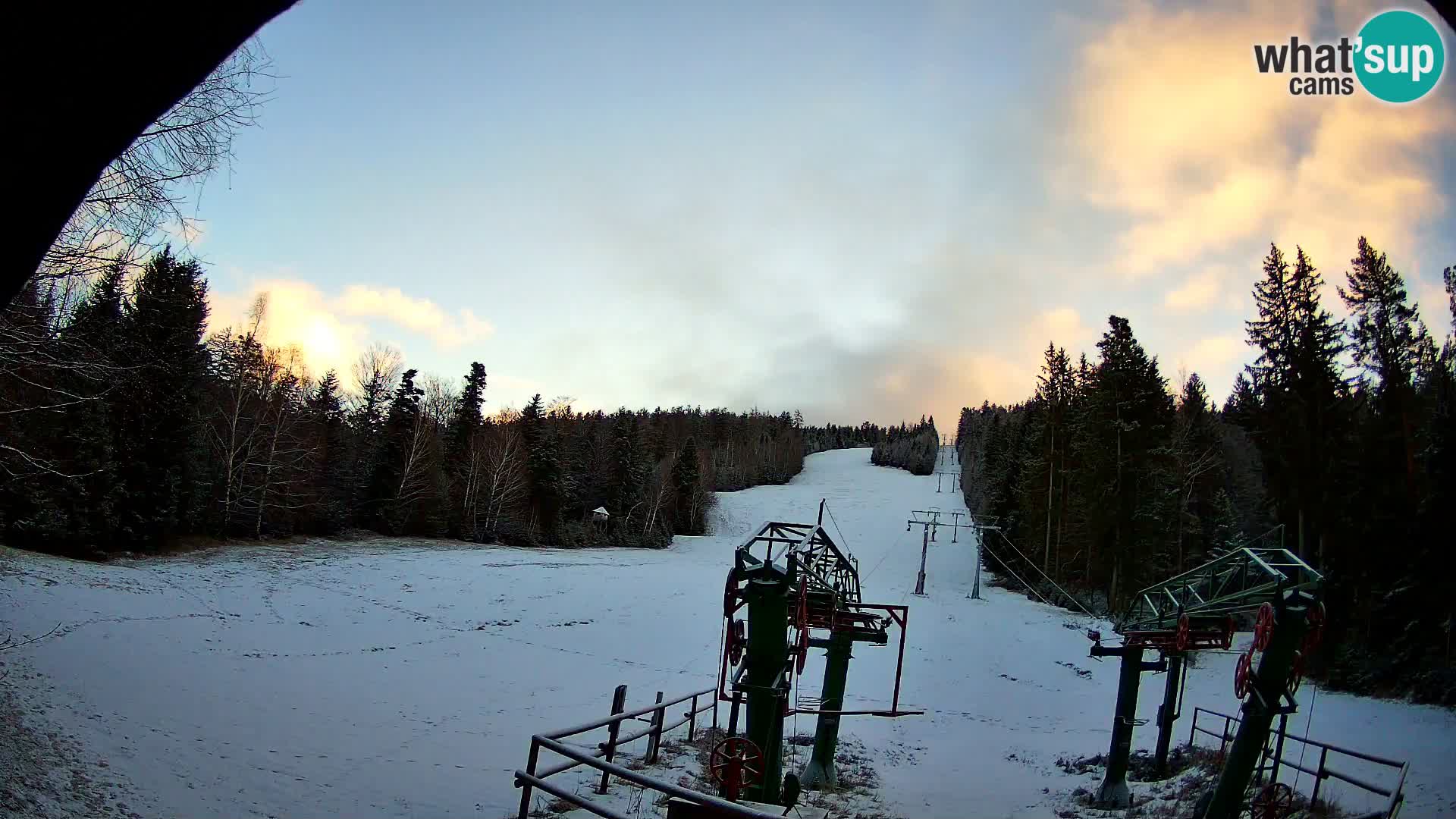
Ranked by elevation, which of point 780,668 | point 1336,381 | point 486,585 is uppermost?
point 1336,381

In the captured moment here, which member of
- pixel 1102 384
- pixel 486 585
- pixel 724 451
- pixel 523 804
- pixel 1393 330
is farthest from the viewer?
pixel 724 451

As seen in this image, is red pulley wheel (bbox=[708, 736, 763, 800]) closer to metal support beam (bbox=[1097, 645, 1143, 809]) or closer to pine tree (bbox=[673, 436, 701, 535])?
metal support beam (bbox=[1097, 645, 1143, 809])

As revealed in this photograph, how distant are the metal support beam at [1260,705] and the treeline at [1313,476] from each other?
2.59 meters

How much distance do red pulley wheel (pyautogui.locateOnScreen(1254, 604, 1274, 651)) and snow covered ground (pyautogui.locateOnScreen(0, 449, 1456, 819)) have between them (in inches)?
178

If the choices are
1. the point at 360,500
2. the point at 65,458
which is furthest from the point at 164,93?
the point at 360,500

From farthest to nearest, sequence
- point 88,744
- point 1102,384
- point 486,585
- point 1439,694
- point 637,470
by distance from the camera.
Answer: point 637,470 → point 1102,384 → point 486,585 → point 1439,694 → point 88,744

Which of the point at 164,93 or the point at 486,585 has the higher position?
the point at 164,93

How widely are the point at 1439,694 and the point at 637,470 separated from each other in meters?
51.1

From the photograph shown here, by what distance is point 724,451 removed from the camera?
10756 cm

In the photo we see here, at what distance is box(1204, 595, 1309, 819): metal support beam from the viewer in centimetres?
952

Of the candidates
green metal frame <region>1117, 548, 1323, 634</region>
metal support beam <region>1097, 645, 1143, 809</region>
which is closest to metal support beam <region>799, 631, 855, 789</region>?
metal support beam <region>1097, 645, 1143, 809</region>

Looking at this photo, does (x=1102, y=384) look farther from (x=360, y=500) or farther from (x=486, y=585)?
(x=360, y=500)

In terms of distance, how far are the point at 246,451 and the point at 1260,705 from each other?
4321cm

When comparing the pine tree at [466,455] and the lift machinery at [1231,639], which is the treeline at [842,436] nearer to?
the pine tree at [466,455]
